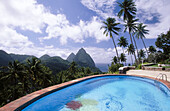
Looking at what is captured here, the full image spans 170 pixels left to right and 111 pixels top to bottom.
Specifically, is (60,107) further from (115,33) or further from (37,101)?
(115,33)

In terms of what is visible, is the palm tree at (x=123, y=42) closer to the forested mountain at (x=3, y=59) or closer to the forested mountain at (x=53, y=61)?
the forested mountain at (x=53, y=61)

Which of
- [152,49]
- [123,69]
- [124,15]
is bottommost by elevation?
[123,69]

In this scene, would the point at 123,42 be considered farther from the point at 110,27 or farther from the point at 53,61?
the point at 53,61

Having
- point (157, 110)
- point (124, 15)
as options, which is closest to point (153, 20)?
point (124, 15)

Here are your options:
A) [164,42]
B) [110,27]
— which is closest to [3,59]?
[110,27]

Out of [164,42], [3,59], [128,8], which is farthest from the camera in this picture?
[3,59]

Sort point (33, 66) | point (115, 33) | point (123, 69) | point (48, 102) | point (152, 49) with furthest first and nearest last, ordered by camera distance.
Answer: point (152, 49)
point (115, 33)
point (33, 66)
point (123, 69)
point (48, 102)

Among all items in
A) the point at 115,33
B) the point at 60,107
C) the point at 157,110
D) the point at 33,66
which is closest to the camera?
the point at 157,110

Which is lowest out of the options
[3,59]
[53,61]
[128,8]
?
[53,61]

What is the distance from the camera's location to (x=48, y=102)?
4.44m

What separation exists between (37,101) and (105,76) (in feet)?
27.7

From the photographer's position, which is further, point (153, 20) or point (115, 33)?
point (115, 33)

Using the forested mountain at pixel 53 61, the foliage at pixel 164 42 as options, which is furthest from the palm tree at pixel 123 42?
the forested mountain at pixel 53 61

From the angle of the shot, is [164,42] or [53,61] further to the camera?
[53,61]
